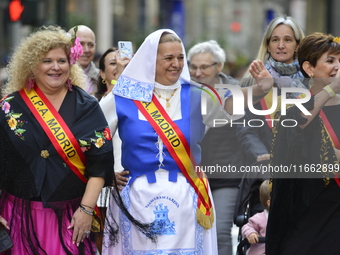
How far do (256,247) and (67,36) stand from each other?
232cm

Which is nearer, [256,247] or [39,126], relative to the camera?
[39,126]

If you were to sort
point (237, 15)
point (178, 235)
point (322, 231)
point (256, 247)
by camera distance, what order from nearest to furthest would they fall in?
point (322, 231), point (178, 235), point (256, 247), point (237, 15)

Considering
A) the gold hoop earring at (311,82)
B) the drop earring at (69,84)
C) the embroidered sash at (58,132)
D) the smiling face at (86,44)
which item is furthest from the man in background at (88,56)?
the gold hoop earring at (311,82)

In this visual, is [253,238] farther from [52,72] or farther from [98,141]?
[52,72]

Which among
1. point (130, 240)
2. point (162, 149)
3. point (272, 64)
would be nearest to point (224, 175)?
point (272, 64)

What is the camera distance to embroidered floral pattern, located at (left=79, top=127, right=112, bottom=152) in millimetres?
4996

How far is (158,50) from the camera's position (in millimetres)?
5293

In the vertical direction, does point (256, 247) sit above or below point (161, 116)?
below

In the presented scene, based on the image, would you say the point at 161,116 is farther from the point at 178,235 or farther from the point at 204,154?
the point at 204,154

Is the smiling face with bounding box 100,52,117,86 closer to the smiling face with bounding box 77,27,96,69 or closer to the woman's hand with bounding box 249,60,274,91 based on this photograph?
the smiling face with bounding box 77,27,96,69

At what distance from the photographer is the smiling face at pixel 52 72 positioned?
16.6 feet

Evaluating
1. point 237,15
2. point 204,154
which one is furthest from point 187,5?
point 204,154

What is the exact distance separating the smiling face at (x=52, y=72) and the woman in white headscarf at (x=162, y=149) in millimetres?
448

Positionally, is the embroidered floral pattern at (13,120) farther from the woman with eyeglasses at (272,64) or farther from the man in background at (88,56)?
the man in background at (88,56)
